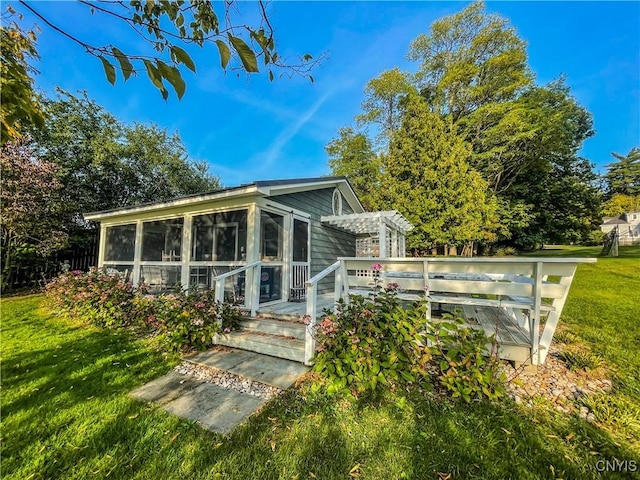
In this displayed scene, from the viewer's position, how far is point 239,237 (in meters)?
5.81

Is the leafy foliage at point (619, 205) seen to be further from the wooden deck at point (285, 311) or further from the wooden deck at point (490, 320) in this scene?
the wooden deck at point (285, 311)

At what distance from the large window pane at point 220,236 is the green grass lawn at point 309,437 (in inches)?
117

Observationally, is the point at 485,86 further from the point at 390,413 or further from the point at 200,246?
the point at 390,413

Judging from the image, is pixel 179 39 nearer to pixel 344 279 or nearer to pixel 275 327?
pixel 344 279

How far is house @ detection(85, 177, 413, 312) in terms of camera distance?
560cm

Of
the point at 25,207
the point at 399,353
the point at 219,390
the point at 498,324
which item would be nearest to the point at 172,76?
the point at 399,353

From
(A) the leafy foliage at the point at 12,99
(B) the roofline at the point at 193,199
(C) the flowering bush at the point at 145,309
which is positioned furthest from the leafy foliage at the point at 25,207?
(A) the leafy foliage at the point at 12,99

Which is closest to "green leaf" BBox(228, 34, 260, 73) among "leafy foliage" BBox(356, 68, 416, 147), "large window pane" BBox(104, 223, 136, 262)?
"large window pane" BBox(104, 223, 136, 262)

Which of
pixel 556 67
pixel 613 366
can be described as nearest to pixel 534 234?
pixel 556 67

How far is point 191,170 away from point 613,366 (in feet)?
61.5

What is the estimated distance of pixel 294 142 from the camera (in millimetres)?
16812

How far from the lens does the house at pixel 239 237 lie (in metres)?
5.60

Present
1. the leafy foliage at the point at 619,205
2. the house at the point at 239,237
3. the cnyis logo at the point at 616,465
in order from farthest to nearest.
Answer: the leafy foliage at the point at 619,205
the house at the point at 239,237
the cnyis logo at the point at 616,465

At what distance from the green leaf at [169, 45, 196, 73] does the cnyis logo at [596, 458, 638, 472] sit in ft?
11.9
